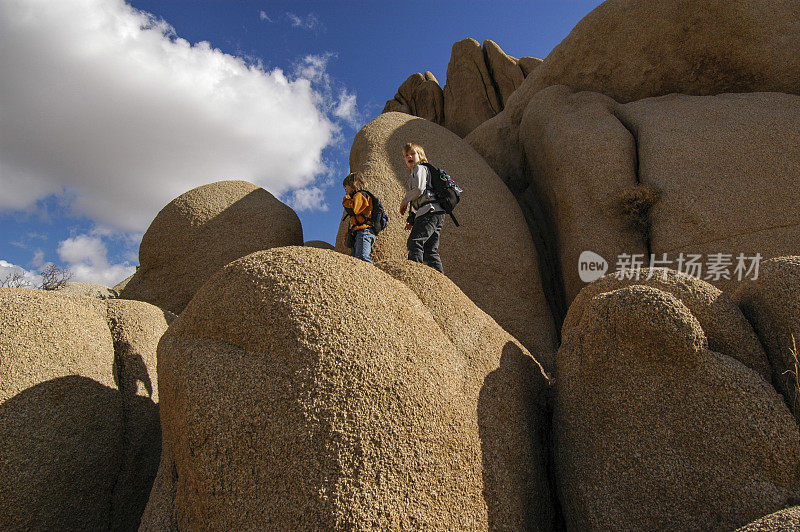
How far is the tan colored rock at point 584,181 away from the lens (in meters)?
6.55

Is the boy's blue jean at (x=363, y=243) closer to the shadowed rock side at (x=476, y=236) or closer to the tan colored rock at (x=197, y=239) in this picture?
the shadowed rock side at (x=476, y=236)

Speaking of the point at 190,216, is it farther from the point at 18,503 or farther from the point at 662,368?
the point at 662,368

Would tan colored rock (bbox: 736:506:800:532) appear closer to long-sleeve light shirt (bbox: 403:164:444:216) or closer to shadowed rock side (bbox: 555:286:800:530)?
shadowed rock side (bbox: 555:286:800:530)

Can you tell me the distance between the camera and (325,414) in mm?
2211

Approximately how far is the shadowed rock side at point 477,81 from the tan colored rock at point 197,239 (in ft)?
41.5

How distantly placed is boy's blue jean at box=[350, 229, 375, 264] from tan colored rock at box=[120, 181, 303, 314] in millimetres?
2605

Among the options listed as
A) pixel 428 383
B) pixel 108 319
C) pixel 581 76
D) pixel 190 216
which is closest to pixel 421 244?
pixel 428 383

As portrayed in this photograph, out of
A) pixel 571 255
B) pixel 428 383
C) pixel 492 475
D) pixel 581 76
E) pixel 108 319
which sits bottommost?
pixel 492 475

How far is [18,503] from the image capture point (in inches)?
109

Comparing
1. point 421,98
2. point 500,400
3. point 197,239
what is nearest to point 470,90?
point 421,98

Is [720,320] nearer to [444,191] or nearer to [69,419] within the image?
[444,191]

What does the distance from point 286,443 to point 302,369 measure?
355 millimetres

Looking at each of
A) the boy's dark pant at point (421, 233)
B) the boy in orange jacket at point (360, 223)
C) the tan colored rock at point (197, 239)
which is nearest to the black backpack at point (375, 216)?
the boy in orange jacket at point (360, 223)

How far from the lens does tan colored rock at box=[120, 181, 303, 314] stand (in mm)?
7062
